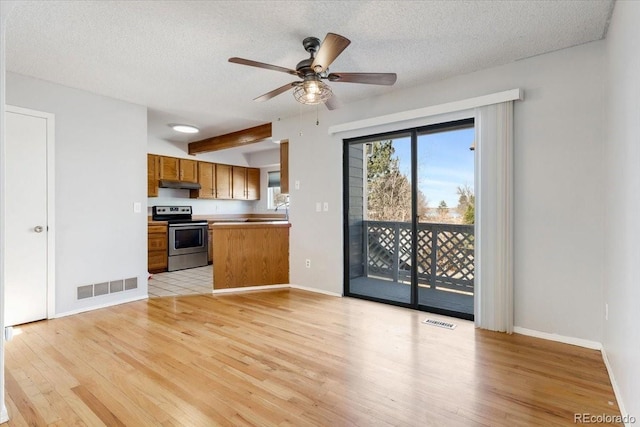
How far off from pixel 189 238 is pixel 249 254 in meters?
2.17

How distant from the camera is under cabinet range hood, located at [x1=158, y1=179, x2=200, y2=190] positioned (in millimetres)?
6020

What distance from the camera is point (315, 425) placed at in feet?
5.47

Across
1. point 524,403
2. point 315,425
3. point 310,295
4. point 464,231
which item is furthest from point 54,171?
point 464,231

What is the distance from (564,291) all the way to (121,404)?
325 cm

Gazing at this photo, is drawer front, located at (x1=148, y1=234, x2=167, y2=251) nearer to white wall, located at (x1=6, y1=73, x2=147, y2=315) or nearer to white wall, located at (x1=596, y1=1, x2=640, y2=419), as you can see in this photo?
white wall, located at (x1=6, y1=73, x2=147, y2=315)

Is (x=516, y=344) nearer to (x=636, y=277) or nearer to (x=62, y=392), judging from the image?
(x=636, y=277)

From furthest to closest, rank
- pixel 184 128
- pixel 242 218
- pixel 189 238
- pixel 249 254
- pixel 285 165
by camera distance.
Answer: pixel 242 218 → pixel 189 238 → pixel 184 128 → pixel 285 165 → pixel 249 254

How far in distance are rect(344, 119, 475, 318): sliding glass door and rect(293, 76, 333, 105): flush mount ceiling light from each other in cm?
141

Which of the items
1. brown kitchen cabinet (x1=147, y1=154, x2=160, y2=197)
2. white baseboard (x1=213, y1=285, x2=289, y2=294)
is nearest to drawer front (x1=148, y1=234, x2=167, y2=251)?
brown kitchen cabinet (x1=147, y1=154, x2=160, y2=197)

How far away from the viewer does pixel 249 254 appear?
453 centimetres

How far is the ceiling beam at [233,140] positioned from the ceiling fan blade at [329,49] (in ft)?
9.42

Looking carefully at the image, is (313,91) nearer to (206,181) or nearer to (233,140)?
(233,140)

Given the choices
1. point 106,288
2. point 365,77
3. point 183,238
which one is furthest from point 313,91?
point 183,238

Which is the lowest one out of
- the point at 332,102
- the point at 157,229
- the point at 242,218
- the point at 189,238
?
the point at 189,238
